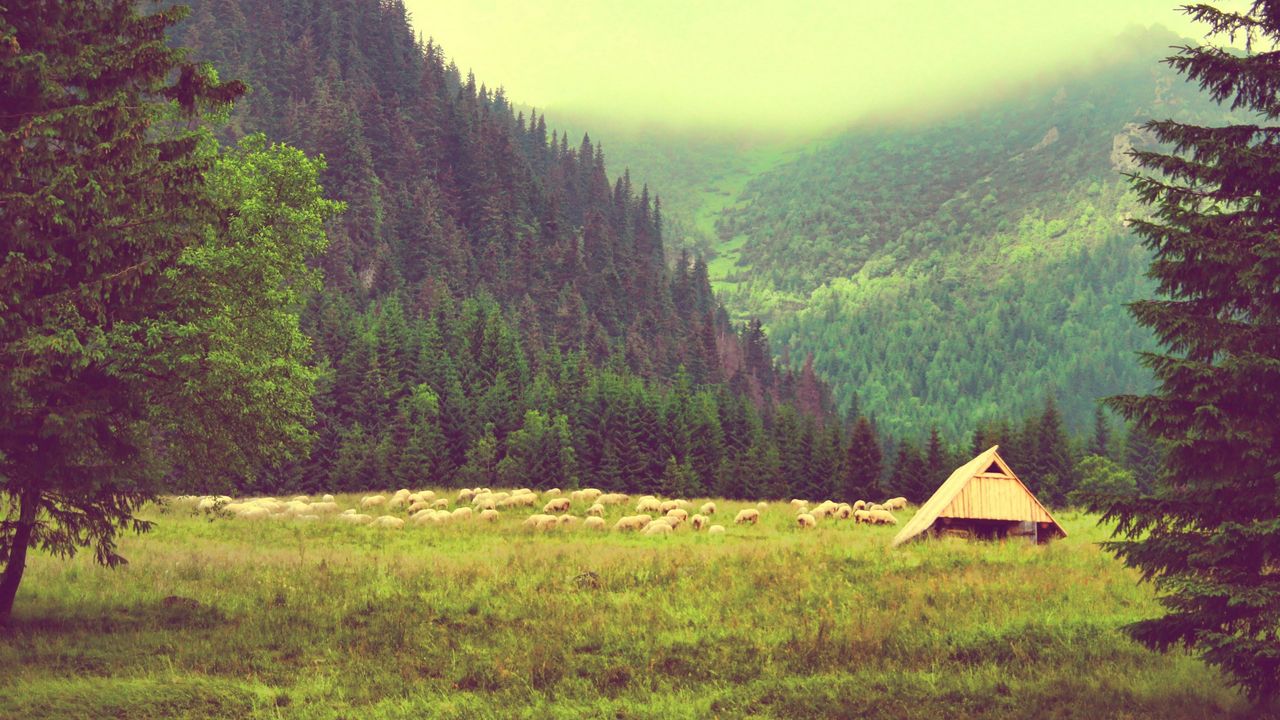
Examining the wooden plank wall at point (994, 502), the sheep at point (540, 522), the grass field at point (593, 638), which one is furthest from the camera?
the sheep at point (540, 522)

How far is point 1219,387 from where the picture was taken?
12539 millimetres

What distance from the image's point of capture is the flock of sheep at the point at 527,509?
128 feet

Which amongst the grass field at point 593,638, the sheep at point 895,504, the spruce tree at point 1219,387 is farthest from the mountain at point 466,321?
the spruce tree at point 1219,387

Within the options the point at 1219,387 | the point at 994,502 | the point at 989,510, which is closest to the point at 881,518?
the point at 994,502

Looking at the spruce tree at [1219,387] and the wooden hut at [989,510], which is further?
the wooden hut at [989,510]

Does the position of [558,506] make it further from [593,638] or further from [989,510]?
[593,638]

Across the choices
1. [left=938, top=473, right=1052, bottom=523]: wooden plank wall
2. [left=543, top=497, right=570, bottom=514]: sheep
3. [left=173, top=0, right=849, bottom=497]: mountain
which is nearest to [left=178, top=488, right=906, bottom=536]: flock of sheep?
[left=543, top=497, right=570, bottom=514]: sheep

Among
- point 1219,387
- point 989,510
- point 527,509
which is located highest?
point 1219,387

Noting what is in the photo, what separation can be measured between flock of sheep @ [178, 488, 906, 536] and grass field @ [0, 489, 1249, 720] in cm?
1073

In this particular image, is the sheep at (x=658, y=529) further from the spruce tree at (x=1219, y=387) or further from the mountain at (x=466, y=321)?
the mountain at (x=466, y=321)

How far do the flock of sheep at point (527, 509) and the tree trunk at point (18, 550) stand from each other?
2024 centimetres

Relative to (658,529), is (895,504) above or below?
below

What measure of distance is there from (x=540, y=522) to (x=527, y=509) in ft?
26.4

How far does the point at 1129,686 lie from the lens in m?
15.1
